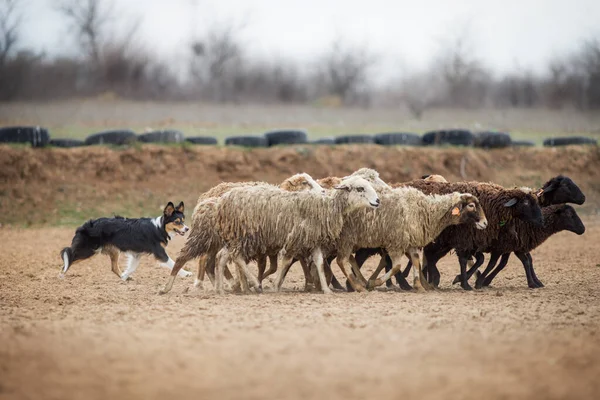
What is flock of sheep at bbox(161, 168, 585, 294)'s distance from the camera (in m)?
12.8

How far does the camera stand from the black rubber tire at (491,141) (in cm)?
3066

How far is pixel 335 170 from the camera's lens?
2841 centimetres

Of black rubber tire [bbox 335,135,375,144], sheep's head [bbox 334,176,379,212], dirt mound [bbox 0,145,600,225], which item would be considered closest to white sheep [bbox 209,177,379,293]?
sheep's head [bbox 334,176,379,212]

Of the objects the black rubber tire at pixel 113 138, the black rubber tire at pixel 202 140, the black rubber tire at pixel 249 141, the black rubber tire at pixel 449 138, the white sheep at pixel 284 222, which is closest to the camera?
the white sheep at pixel 284 222

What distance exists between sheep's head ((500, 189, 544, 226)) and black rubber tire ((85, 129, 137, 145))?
1762 cm

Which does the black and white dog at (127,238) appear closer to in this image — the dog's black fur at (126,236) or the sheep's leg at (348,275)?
the dog's black fur at (126,236)

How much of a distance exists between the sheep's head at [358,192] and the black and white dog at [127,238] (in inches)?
128

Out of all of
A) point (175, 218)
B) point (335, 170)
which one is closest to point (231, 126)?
point (335, 170)

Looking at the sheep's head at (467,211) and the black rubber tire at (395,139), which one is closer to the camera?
the sheep's head at (467,211)

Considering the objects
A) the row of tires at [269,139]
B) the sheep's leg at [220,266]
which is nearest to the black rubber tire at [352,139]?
the row of tires at [269,139]

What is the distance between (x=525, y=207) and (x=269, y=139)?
16.4m

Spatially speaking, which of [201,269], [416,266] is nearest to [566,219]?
[416,266]

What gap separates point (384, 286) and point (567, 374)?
287 inches

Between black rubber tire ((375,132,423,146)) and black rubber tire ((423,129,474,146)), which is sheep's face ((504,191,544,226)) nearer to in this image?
black rubber tire ((375,132,423,146))
